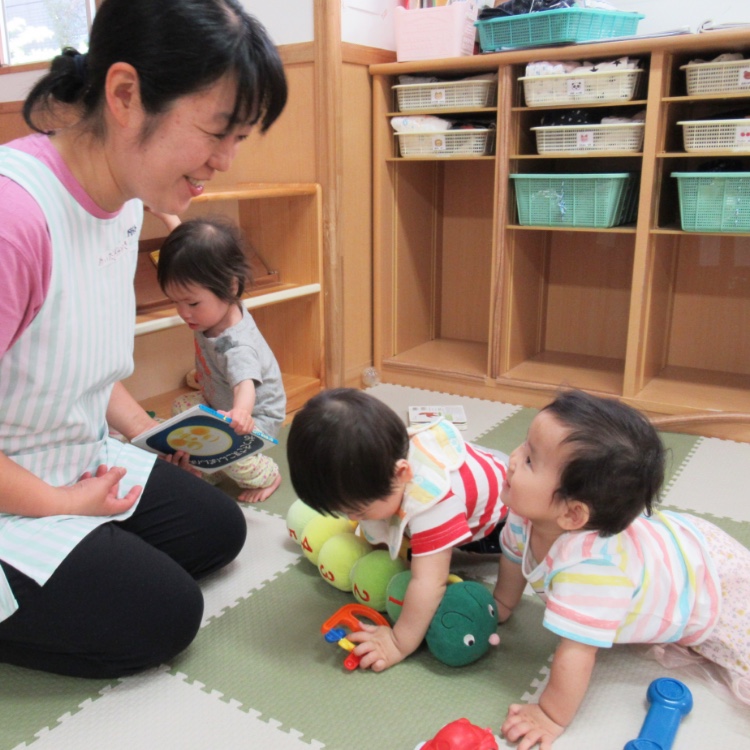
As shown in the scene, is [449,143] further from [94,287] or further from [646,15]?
[94,287]

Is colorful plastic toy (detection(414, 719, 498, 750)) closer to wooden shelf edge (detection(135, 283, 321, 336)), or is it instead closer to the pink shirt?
the pink shirt

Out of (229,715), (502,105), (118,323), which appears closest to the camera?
(229,715)

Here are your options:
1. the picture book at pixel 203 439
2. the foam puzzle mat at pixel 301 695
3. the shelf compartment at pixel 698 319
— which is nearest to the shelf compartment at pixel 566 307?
the shelf compartment at pixel 698 319

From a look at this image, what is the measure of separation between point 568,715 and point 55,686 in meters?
0.69

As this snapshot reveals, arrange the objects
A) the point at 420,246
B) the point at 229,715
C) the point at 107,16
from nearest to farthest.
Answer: the point at 107,16 → the point at 229,715 → the point at 420,246

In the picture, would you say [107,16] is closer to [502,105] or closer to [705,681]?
[705,681]

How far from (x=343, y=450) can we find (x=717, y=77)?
1.41m

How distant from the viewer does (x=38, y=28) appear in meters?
2.63

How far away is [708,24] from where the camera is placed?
181 cm

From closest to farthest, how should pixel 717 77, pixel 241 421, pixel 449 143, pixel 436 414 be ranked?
pixel 241 421
pixel 717 77
pixel 436 414
pixel 449 143

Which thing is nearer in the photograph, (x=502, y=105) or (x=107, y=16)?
(x=107, y=16)

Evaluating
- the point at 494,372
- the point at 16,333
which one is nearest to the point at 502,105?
the point at 494,372

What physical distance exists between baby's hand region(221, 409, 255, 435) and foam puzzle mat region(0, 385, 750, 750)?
0.28 m

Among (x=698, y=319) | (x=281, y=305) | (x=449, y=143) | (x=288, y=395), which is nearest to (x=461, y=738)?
(x=288, y=395)
